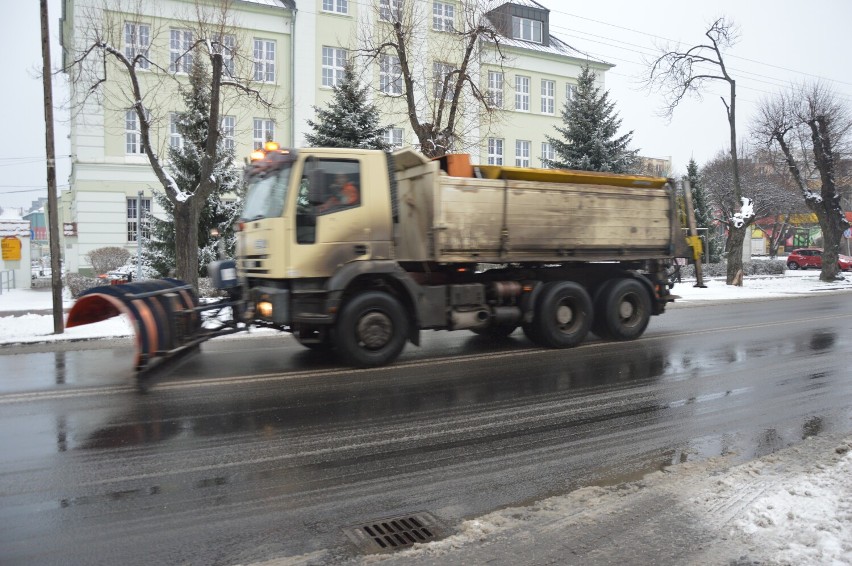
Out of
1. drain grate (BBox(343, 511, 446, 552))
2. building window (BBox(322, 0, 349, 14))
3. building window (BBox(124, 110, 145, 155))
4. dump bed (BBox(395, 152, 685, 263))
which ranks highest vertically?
building window (BBox(322, 0, 349, 14))

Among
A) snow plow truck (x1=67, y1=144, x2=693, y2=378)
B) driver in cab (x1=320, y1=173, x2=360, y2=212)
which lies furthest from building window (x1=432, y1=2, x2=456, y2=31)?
driver in cab (x1=320, y1=173, x2=360, y2=212)

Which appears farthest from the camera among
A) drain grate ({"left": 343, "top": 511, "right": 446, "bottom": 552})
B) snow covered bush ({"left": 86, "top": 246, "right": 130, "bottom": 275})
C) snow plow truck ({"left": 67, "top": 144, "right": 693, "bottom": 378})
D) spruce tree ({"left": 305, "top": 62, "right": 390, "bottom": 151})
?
snow covered bush ({"left": 86, "top": 246, "right": 130, "bottom": 275})

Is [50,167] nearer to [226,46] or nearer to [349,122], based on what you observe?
[226,46]

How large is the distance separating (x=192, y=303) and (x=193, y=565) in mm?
6389

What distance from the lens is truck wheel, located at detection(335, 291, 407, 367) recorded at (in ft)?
28.6

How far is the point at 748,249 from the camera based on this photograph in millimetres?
55750

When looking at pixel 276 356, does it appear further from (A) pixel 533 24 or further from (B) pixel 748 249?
(B) pixel 748 249

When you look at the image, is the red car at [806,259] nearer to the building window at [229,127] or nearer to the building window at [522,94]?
the building window at [522,94]

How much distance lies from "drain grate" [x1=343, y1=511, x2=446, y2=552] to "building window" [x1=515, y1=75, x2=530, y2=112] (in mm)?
39349

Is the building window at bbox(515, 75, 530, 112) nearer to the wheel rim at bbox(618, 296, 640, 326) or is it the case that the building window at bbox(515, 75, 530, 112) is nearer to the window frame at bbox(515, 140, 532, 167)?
the window frame at bbox(515, 140, 532, 167)

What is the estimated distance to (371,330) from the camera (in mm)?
8914

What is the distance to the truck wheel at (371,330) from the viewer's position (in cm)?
873

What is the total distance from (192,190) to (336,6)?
18.4 meters

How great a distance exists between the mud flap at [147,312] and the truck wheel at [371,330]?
2113mm
